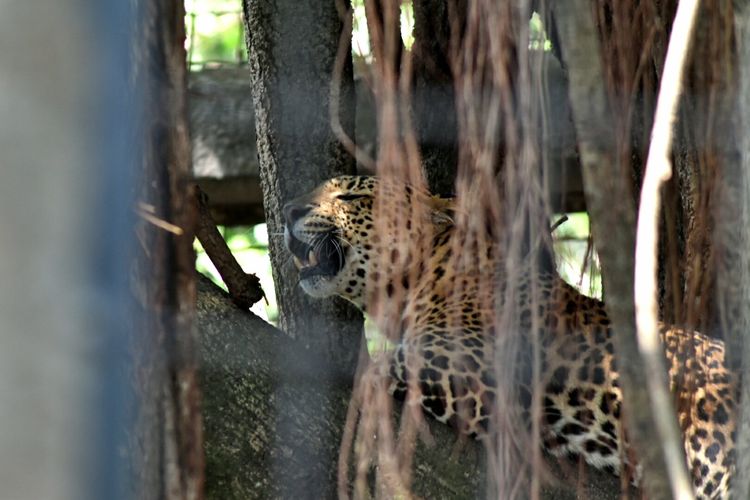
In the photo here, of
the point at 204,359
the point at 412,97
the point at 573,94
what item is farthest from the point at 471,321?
the point at 573,94

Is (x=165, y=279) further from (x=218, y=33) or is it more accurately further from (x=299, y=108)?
(x=218, y=33)

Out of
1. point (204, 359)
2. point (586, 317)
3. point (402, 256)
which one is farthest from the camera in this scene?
point (402, 256)

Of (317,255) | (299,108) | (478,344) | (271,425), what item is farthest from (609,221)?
(317,255)

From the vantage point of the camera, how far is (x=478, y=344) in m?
3.29

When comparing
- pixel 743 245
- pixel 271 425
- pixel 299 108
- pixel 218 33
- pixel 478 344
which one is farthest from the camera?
pixel 218 33

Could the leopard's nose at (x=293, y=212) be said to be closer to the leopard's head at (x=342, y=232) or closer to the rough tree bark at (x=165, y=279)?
the leopard's head at (x=342, y=232)

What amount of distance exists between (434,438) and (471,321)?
887 mm

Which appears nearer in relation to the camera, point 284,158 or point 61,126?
point 61,126

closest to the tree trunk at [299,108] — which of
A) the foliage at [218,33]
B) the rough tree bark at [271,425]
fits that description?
the rough tree bark at [271,425]

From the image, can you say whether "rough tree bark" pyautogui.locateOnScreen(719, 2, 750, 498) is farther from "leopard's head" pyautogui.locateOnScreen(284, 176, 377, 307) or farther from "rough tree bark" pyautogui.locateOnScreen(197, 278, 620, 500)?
"leopard's head" pyautogui.locateOnScreen(284, 176, 377, 307)

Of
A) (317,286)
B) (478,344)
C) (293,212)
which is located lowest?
(478,344)

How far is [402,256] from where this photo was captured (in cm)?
362

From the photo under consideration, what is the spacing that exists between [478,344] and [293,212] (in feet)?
1.66

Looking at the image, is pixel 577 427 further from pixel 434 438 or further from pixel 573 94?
pixel 573 94
